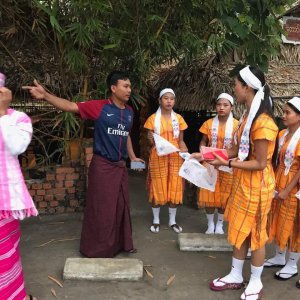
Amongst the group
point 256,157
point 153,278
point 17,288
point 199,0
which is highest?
point 199,0

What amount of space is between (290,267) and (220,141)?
5.12ft

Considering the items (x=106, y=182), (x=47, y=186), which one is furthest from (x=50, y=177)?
(x=106, y=182)

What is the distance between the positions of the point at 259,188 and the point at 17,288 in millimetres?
2031

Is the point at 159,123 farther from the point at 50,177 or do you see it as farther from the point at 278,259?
the point at 278,259

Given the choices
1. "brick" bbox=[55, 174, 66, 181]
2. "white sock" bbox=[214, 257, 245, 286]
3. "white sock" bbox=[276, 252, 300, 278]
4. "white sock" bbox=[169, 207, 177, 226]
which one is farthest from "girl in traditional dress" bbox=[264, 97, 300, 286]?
"brick" bbox=[55, 174, 66, 181]

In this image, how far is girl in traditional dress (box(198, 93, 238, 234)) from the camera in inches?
162

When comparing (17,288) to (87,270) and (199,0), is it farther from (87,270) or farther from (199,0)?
(199,0)

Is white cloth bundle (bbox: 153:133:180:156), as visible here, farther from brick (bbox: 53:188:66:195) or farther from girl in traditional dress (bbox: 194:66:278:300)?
brick (bbox: 53:188:66:195)

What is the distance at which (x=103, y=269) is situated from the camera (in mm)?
3367

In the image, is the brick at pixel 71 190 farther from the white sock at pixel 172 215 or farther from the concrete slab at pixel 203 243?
the concrete slab at pixel 203 243

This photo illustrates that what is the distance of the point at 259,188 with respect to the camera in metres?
2.83

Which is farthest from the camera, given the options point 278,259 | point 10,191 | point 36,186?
point 36,186

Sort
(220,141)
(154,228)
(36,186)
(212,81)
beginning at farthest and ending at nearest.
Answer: (212,81) → (36,186) → (154,228) → (220,141)

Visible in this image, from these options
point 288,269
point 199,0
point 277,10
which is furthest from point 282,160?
point 199,0
